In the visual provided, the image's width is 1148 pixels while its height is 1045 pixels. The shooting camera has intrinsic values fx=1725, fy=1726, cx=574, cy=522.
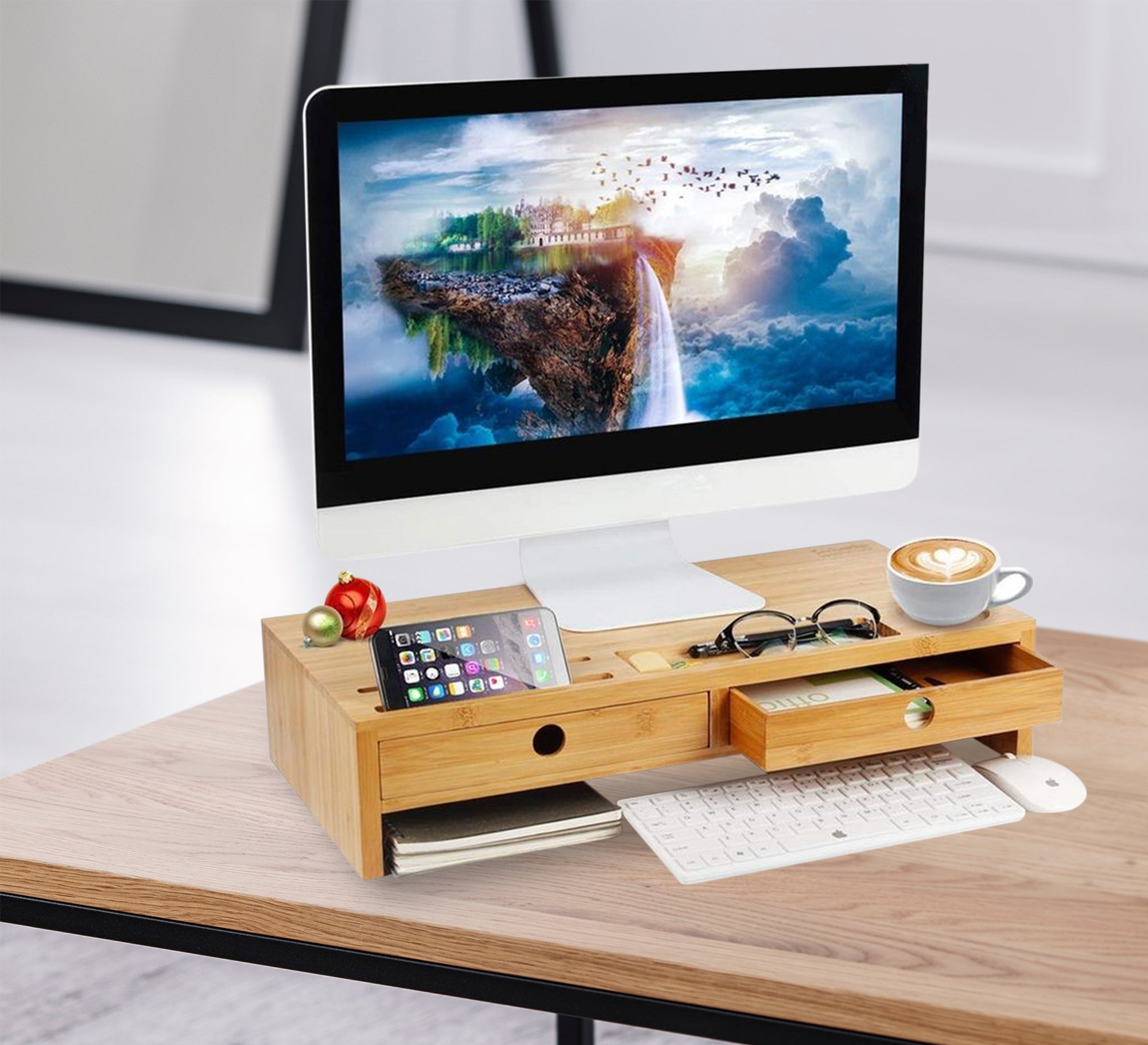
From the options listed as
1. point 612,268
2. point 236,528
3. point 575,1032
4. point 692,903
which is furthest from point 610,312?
point 236,528

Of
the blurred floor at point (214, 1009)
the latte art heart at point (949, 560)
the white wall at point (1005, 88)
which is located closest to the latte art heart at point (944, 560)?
the latte art heart at point (949, 560)

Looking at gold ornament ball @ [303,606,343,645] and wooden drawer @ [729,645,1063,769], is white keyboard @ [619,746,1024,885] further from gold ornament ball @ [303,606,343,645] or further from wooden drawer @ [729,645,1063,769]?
gold ornament ball @ [303,606,343,645]

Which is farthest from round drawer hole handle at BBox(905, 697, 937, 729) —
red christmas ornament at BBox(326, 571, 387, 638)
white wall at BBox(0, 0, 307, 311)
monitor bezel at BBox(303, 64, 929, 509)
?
white wall at BBox(0, 0, 307, 311)

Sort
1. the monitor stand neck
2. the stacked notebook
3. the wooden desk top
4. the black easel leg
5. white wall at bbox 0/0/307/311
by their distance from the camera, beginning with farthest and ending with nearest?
white wall at bbox 0/0/307/311 < the black easel leg < the monitor stand neck < the stacked notebook < the wooden desk top

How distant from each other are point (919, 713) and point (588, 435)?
343mm

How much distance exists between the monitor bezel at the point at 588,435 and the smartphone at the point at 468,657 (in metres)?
0.15

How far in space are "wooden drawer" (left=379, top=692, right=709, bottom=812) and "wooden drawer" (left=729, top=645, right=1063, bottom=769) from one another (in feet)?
0.15

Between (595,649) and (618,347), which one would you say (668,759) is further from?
(618,347)

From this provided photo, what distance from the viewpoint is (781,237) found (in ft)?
4.68

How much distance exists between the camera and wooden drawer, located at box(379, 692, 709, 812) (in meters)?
1.17

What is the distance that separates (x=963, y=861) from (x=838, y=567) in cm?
36

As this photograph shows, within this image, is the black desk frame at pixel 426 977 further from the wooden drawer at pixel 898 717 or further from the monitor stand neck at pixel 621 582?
the monitor stand neck at pixel 621 582

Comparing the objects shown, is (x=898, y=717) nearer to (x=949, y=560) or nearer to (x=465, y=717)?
(x=949, y=560)

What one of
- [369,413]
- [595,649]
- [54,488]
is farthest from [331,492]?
[54,488]
